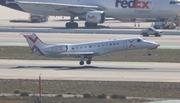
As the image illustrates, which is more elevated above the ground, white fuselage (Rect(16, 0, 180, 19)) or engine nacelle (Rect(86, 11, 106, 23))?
white fuselage (Rect(16, 0, 180, 19))

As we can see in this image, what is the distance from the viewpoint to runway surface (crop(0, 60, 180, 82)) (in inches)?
1570

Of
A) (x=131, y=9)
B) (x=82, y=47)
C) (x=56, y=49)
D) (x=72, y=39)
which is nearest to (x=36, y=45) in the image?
(x=56, y=49)

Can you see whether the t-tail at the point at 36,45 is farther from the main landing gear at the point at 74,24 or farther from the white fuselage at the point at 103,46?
the main landing gear at the point at 74,24

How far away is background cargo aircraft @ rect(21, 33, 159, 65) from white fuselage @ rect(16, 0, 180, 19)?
100 ft

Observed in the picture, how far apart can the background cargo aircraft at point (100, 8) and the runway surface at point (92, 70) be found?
30389mm

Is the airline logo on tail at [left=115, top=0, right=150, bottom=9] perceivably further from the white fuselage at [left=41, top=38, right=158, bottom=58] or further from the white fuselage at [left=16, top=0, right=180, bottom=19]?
the white fuselage at [left=41, top=38, right=158, bottom=58]

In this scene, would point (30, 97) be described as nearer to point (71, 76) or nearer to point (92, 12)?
point (71, 76)

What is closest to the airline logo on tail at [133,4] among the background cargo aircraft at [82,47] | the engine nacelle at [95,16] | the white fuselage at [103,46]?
the engine nacelle at [95,16]

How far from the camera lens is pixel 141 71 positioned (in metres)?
43.1

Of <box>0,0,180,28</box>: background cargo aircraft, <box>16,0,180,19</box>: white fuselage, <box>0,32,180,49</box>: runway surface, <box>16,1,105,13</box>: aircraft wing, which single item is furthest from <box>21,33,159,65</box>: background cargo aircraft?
<box>16,1,105,13</box>: aircraft wing

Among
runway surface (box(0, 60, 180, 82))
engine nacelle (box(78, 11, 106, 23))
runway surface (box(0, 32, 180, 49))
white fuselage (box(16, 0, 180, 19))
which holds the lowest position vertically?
runway surface (box(0, 32, 180, 49))

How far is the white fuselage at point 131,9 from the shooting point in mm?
78312

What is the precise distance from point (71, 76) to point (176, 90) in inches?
331

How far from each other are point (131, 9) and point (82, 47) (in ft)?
105
